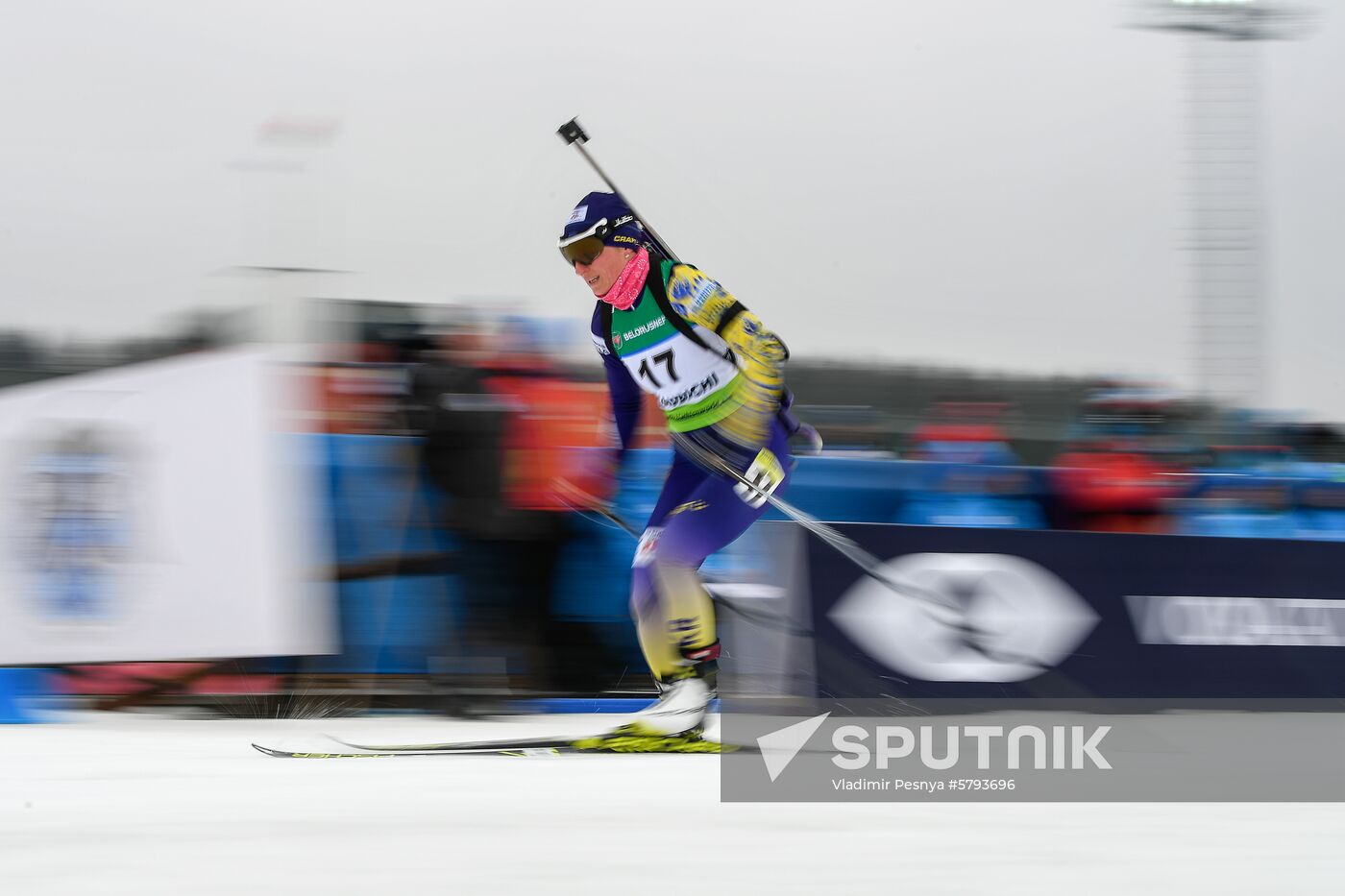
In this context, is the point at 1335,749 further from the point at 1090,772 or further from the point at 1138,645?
the point at 1090,772

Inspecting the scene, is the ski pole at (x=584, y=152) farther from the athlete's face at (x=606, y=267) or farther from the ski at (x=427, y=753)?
the ski at (x=427, y=753)

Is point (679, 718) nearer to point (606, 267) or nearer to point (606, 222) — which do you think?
point (606, 267)

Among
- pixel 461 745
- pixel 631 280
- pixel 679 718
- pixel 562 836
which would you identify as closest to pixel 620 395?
pixel 631 280

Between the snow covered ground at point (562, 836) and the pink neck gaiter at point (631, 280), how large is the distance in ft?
4.27

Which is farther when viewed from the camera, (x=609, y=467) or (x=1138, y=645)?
(x=1138, y=645)

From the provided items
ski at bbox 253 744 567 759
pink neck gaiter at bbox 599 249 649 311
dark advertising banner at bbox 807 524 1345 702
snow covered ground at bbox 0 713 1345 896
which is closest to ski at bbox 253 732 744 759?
ski at bbox 253 744 567 759

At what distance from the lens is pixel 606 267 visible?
3.79 meters

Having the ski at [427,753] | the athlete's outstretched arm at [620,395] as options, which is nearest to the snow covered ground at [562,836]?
the ski at [427,753]

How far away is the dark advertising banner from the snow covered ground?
135 centimetres

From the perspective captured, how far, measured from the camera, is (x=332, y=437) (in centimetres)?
491

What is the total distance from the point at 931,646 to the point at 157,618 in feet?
8.99

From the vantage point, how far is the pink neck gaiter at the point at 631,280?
3.80 metres

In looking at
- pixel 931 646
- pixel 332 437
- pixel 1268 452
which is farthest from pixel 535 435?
pixel 1268 452

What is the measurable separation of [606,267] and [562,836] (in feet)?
5.92
